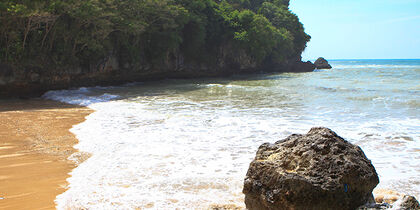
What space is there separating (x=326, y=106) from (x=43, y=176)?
9.95m

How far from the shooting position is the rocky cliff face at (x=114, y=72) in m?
18.4

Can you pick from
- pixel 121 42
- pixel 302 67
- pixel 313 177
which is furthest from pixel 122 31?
pixel 302 67

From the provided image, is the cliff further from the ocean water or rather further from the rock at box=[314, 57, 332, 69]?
the rock at box=[314, 57, 332, 69]

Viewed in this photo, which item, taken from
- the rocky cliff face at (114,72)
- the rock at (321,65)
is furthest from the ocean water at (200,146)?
the rock at (321,65)

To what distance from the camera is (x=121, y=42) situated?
25.4 metres

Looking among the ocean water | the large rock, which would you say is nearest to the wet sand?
the ocean water

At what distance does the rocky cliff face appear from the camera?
18.4m

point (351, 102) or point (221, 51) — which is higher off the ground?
point (221, 51)

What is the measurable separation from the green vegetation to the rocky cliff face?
0.49m

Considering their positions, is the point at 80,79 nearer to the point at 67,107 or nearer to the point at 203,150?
the point at 67,107

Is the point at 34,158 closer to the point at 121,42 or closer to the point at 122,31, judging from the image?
the point at 122,31

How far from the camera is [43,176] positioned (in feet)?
16.3

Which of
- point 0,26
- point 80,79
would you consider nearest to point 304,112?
point 0,26

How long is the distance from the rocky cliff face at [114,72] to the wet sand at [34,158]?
830 centimetres
